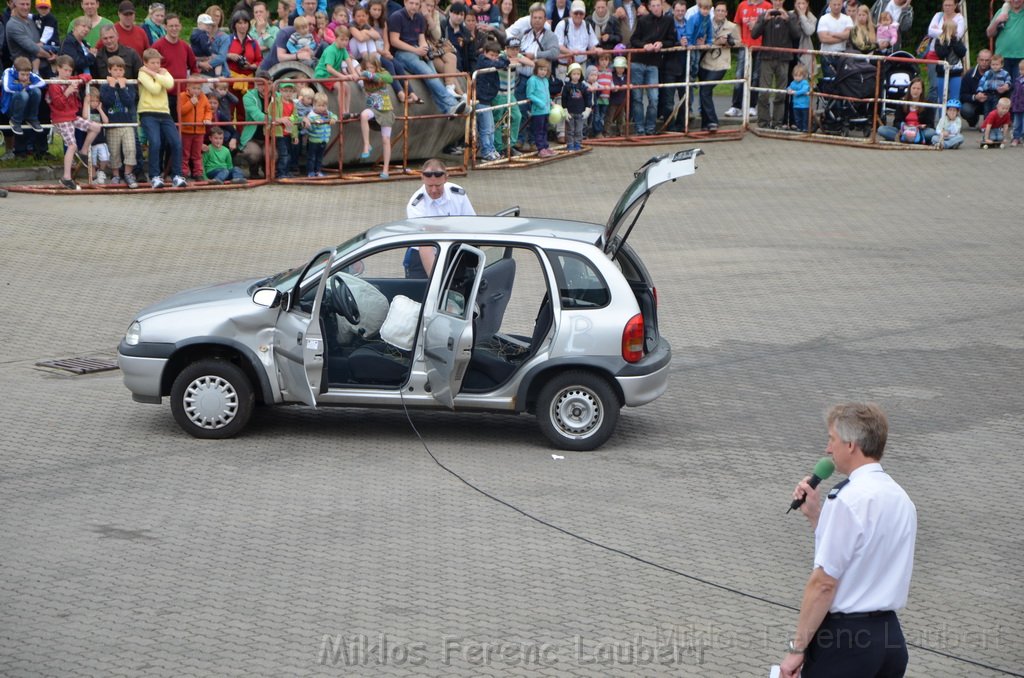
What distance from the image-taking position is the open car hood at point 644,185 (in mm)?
9789

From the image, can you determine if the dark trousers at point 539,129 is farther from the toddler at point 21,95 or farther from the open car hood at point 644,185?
the open car hood at point 644,185

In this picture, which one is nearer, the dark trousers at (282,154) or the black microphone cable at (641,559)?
the black microphone cable at (641,559)

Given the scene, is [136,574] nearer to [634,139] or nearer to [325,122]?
[325,122]

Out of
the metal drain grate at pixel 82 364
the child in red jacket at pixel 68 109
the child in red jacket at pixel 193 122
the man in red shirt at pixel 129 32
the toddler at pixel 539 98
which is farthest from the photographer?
the toddler at pixel 539 98

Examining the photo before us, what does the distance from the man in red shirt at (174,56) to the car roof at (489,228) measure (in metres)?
9.84

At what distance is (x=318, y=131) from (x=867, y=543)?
53.4 feet

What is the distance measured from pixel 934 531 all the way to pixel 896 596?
3.81 meters

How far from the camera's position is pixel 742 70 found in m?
25.6

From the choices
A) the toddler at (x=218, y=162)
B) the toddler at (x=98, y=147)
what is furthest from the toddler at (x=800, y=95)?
the toddler at (x=98, y=147)

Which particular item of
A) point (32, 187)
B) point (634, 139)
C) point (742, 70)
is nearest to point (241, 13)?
point (32, 187)

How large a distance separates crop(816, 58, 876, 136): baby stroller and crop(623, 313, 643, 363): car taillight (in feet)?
51.8

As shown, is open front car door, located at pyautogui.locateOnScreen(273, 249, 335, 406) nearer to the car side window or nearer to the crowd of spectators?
the car side window

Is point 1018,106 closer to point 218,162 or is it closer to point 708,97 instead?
point 708,97

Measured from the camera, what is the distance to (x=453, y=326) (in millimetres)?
9703
